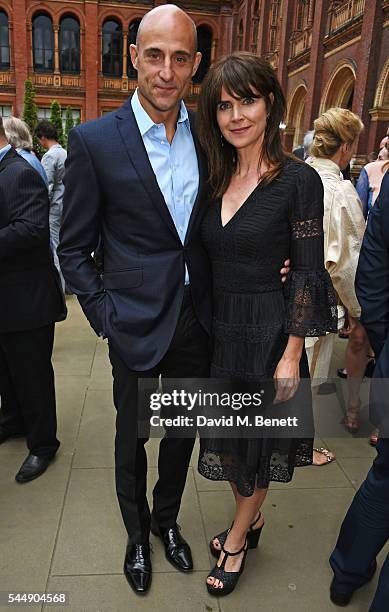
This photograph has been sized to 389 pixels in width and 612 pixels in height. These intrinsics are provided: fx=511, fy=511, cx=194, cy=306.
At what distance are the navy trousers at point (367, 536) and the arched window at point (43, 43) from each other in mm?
27929

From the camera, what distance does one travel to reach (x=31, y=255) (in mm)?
2738

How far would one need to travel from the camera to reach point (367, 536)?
2.05 m

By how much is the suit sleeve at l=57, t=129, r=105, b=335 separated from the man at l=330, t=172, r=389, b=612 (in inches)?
40.4


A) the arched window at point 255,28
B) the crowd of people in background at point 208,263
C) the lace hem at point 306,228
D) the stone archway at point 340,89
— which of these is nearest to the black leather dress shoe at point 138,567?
the crowd of people in background at point 208,263

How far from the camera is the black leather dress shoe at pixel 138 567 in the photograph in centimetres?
218

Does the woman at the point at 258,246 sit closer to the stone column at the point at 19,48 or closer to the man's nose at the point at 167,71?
the man's nose at the point at 167,71

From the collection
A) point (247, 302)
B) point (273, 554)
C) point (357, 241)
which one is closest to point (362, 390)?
point (357, 241)

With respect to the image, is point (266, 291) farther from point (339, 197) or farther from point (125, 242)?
point (339, 197)

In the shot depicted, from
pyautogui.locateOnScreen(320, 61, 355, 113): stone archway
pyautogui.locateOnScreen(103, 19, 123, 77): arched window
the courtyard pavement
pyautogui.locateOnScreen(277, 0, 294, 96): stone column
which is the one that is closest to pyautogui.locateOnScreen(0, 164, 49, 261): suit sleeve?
the courtyard pavement

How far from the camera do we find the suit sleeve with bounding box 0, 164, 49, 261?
2531 millimetres

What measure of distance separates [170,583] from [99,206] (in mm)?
1629

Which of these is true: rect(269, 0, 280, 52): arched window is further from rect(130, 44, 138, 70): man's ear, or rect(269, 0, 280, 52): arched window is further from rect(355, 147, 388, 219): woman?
rect(130, 44, 138, 70): man's ear

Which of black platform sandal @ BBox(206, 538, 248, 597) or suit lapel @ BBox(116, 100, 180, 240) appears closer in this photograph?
suit lapel @ BBox(116, 100, 180, 240)

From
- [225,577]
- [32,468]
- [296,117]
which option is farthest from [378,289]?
[296,117]
